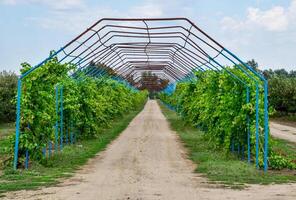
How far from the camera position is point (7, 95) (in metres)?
34.3

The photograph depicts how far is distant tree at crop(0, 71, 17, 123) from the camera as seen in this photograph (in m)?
33.9

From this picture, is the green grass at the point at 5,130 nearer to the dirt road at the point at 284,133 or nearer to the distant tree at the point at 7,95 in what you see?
the distant tree at the point at 7,95

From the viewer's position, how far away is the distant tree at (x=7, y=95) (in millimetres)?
33938

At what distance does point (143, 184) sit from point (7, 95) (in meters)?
25.2

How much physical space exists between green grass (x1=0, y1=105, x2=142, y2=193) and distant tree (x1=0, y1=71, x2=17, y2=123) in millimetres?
15598

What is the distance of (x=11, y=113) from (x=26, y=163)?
72.6ft

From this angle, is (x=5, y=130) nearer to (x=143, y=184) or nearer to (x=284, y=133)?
(x=284, y=133)

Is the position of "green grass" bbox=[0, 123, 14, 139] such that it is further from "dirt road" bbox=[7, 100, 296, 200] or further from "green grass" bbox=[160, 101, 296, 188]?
"green grass" bbox=[160, 101, 296, 188]

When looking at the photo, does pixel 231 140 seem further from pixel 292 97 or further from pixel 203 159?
pixel 292 97

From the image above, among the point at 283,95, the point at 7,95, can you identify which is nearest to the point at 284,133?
the point at 283,95

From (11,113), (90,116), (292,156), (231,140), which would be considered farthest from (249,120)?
(11,113)

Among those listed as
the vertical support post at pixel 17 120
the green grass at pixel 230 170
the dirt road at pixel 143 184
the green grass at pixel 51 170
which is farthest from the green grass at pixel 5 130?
the vertical support post at pixel 17 120

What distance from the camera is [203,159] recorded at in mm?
15484

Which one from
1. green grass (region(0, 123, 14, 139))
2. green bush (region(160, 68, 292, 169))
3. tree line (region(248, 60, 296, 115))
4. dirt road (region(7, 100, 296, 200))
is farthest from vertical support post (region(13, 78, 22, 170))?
tree line (region(248, 60, 296, 115))
